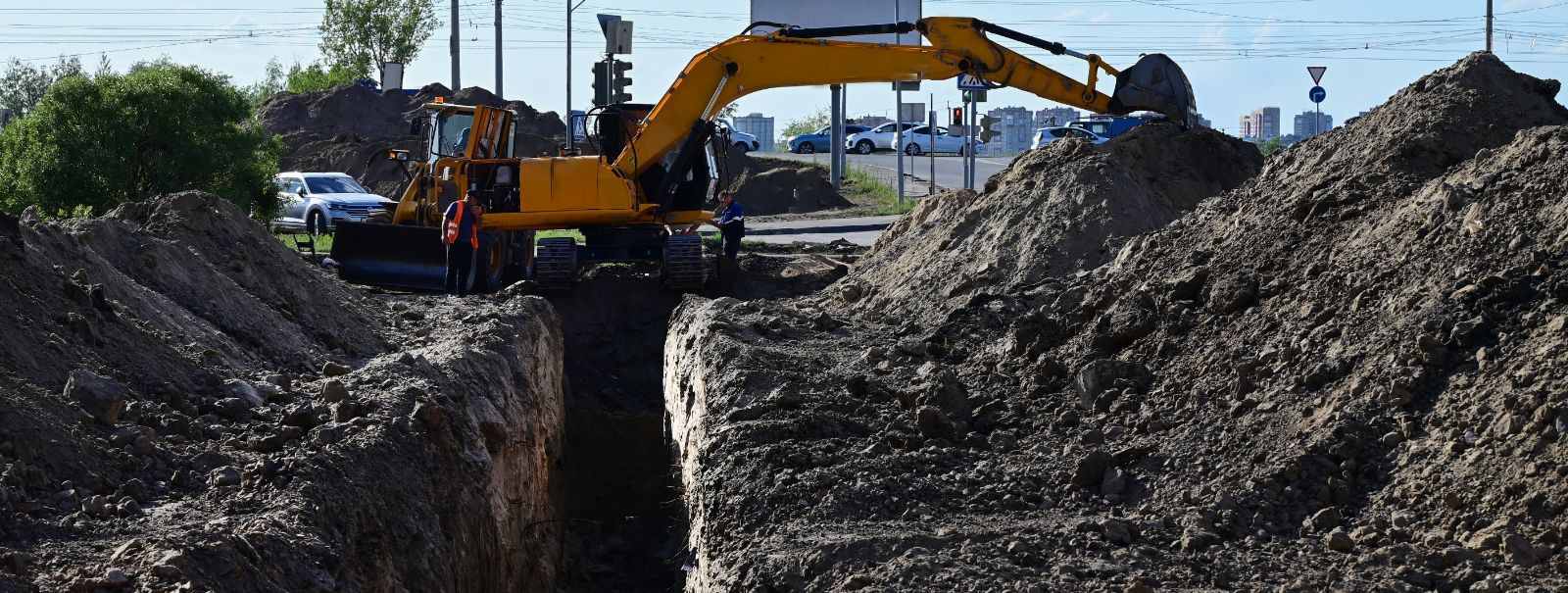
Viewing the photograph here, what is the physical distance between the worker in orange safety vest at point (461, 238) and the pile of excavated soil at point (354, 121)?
77.9 feet

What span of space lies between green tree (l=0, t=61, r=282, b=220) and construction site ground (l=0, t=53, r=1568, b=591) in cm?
621

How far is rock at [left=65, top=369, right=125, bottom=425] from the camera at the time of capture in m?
6.79

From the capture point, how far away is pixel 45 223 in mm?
8875

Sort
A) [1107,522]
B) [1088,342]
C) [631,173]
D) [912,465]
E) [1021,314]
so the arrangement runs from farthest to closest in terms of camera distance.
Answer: [631,173], [1021,314], [1088,342], [912,465], [1107,522]

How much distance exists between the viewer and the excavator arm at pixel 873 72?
15180mm

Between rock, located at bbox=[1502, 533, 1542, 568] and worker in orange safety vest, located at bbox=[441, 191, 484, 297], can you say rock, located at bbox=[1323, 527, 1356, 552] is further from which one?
worker in orange safety vest, located at bbox=[441, 191, 484, 297]

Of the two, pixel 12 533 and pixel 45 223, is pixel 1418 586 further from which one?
pixel 45 223

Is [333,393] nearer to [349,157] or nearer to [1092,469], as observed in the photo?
[1092,469]

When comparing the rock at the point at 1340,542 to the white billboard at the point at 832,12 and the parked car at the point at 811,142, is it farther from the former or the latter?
the parked car at the point at 811,142

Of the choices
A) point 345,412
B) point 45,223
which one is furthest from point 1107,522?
point 45,223

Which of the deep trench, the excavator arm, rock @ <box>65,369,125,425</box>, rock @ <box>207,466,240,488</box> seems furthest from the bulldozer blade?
rock @ <box>207,466,240,488</box>

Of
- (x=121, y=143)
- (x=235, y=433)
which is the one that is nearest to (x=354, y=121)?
(x=121, y=143)

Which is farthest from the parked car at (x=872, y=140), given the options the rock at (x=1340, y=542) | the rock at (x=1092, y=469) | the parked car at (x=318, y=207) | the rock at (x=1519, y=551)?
the rock at (x=1519, y=551)

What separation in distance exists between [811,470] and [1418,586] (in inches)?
122
